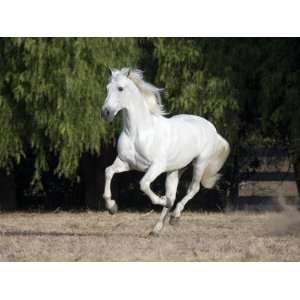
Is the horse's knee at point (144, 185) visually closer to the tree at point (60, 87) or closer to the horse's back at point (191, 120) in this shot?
the horse's back at point (191, 120)

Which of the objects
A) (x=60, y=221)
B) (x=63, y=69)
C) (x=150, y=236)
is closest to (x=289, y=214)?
(x=150, y=236)

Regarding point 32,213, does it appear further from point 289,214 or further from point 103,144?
point 289,214

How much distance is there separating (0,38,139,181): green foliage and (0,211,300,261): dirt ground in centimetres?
147

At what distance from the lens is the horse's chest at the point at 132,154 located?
9.42m

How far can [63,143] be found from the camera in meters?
14.9

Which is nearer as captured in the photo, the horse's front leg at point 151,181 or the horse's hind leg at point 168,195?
the horse's front leg at point 151,181

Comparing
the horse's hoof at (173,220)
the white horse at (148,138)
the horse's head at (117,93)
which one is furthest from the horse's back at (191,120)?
the horse's hoof at (173,220)

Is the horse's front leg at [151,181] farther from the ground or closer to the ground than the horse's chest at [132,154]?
closer to the ground

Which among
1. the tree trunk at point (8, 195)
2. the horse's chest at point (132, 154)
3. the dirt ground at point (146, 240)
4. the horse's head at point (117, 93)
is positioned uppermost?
the horse's head at point (117, 93)

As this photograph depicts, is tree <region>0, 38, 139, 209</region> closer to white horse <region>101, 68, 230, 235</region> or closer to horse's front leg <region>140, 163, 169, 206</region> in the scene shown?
white horse <region>101, 68, 230, 235</region>

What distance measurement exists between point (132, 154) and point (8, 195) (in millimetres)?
8562

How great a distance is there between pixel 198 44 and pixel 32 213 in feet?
14.6

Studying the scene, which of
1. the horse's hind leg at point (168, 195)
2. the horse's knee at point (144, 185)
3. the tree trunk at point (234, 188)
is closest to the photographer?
the horse's knee at point (144, 185)

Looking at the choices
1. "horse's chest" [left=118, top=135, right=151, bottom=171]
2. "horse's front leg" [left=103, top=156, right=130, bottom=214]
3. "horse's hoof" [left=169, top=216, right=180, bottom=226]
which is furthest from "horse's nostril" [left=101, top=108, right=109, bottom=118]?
"horse's hoof" [left=169, top=216, right=180, bottom=226]
